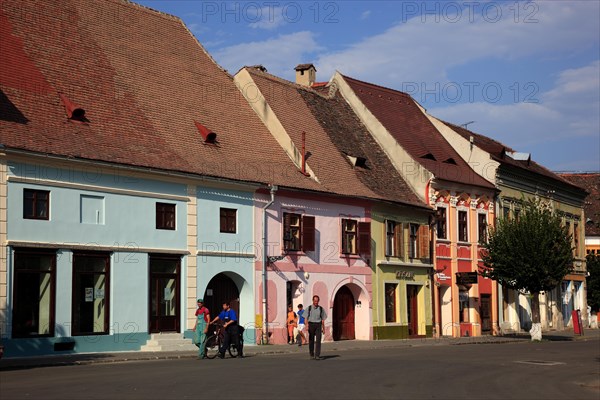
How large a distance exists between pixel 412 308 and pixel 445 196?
603 cm

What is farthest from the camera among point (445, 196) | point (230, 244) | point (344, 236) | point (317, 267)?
point (445, 196)

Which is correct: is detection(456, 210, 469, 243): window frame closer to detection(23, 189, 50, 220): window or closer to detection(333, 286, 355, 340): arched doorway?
detection(333, 286, 355, 340): arched doorway

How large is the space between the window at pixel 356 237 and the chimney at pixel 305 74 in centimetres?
1190

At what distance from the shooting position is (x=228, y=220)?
3491cm

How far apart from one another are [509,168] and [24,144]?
31164mm

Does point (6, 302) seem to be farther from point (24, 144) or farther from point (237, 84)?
point (237, 84)

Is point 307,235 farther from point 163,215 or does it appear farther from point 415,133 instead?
point 415,133

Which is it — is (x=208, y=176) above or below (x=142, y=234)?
above

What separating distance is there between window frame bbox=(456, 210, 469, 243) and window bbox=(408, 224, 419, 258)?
3791 millimetres

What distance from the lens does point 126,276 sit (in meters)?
30.8

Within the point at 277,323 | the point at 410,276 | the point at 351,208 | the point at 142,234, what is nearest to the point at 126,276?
the point at 142,234

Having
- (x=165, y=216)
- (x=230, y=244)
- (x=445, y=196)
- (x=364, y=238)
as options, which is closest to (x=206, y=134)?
(x=230, y=244)

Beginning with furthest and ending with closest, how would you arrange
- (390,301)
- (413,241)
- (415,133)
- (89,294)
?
1. (415,133)
2. (413,241)
3. (390,301)
4. (89,294)

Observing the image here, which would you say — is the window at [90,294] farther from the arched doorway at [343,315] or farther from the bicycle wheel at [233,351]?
the arched doorway at [343,315]
